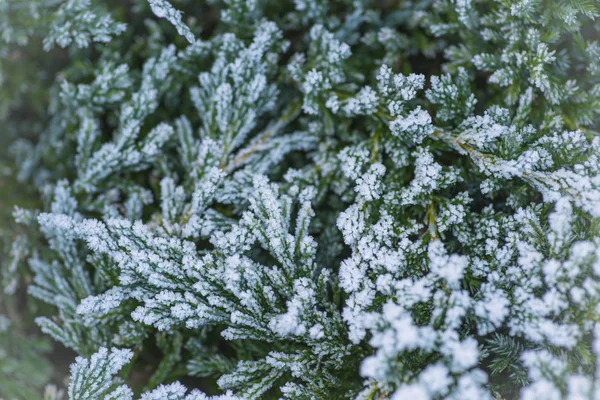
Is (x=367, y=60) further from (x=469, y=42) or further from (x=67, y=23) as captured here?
(x=67, y=23)

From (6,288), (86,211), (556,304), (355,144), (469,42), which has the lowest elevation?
(556,304)

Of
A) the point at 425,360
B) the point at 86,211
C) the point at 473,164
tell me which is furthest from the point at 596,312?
the point at 86,211

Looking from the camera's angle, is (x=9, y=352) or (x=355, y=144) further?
(x=9, y=352)

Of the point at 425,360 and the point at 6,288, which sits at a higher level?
the point at 6,288

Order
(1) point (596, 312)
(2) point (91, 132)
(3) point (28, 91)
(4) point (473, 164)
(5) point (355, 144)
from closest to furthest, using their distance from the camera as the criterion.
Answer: (1) point (596, 312) < (4) point (473, 164) < (5) point (355, 144) < (2) point (91, 132) < (3) point (28, 91)

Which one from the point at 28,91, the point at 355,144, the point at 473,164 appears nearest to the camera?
the point at 473,164

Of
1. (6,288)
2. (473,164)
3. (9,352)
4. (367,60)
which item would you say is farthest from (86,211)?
(473,164)
